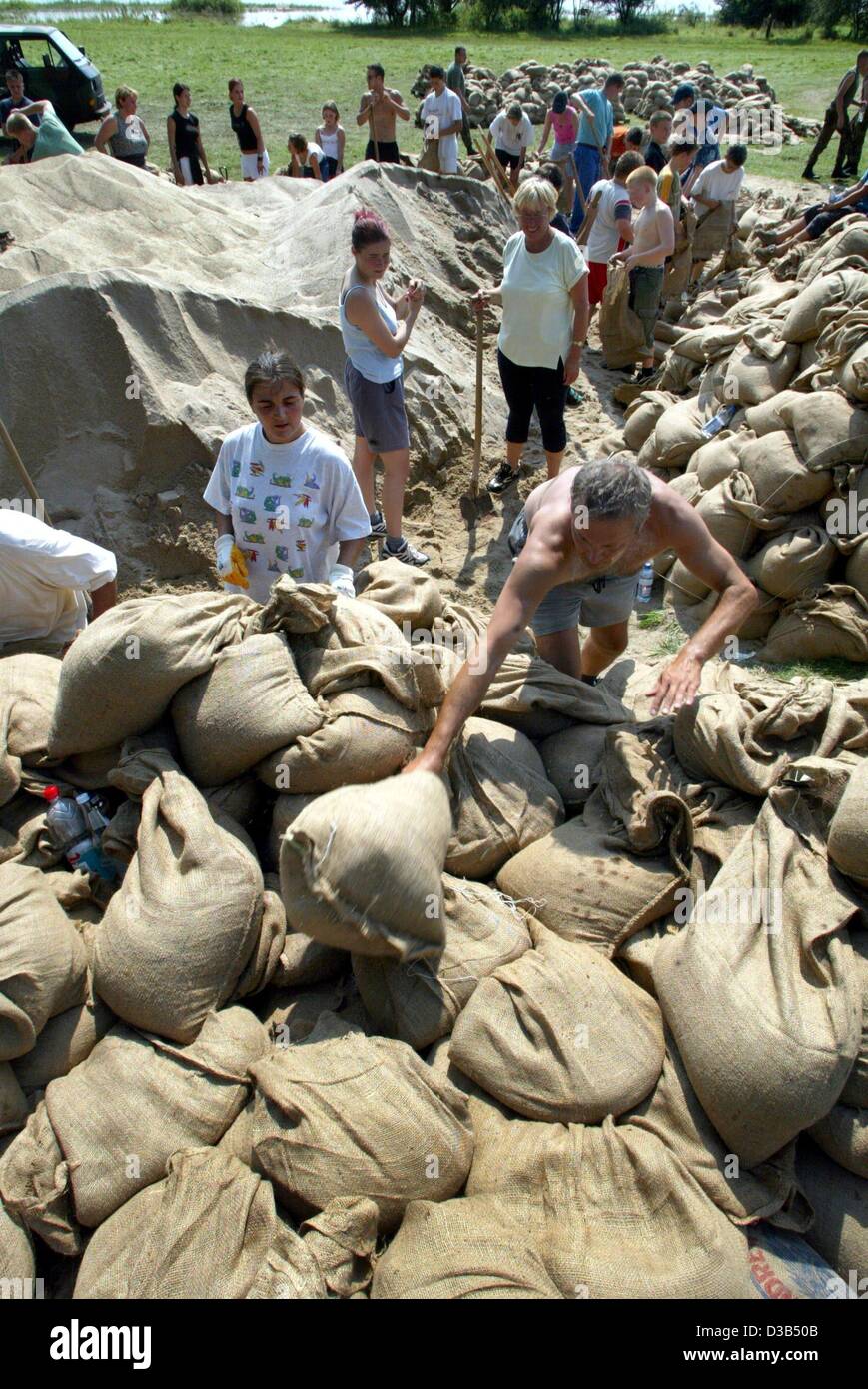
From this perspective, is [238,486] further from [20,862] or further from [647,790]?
[647,790]

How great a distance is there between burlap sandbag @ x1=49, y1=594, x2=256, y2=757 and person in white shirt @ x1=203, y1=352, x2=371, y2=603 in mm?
795

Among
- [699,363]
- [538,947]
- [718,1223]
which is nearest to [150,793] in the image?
[538,947]

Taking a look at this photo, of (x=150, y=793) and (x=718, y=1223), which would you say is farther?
(x=150, y=793)

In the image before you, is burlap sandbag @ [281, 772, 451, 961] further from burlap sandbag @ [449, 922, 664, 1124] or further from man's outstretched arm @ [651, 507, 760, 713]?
man's outstretched arm @ [651, 507, 760, 713]

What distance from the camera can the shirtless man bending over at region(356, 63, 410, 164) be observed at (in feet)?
32.2

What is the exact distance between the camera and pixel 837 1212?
2031 millimetres

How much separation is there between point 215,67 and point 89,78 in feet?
34.8

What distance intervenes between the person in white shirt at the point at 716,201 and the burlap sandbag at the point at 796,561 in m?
6.59

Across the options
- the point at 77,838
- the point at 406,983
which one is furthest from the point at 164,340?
the point at 406,983

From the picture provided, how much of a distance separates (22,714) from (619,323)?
7.08m

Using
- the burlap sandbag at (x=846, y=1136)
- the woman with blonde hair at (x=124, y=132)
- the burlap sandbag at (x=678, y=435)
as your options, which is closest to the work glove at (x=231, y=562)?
the burlap sandbag at (x=846, y=1136)

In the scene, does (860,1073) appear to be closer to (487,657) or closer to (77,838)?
(487,657)

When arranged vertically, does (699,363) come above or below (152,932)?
above

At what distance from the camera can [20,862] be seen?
2.49 meters
